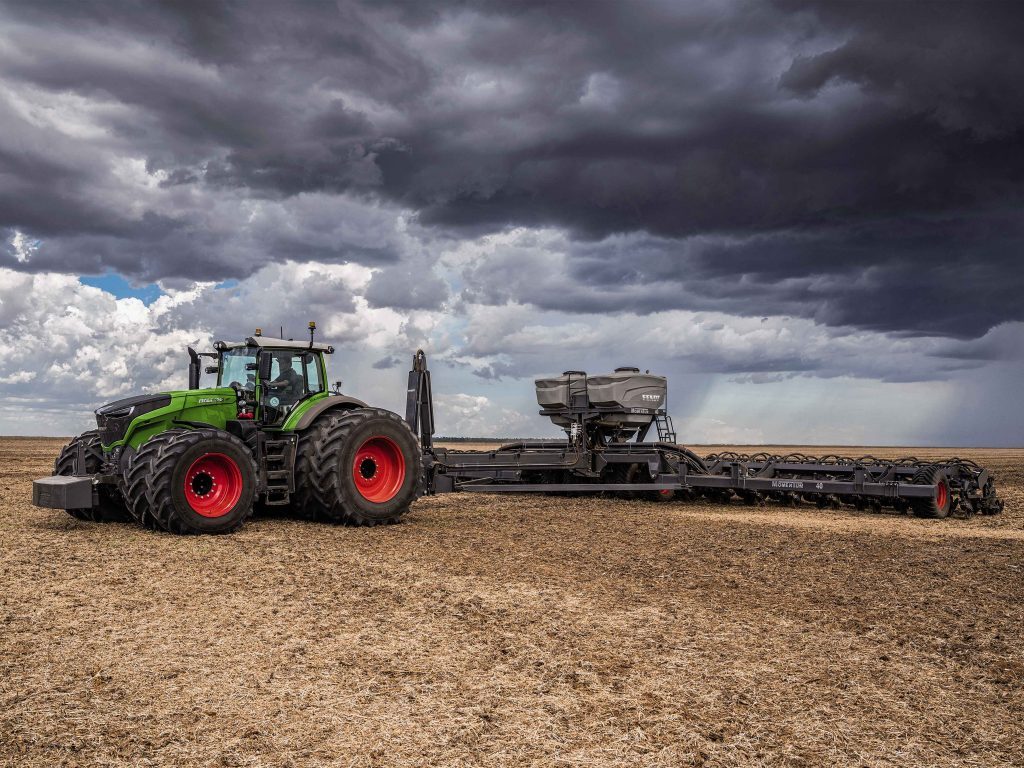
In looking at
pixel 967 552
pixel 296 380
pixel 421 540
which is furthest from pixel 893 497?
pixel 296 380

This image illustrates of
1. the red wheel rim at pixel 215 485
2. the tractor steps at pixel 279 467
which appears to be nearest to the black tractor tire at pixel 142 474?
the red wheel rim at pixel 215 485

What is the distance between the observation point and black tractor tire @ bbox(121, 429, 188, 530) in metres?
11.7

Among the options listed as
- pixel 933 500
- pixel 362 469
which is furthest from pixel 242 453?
pixel 933 500

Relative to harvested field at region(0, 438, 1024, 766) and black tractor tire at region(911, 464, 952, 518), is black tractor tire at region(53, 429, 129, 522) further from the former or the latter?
black tractor tire at region(911, 464, 952, 518)

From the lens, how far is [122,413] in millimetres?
13039

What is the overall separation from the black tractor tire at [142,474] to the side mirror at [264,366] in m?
2.05

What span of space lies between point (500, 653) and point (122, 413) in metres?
8.66

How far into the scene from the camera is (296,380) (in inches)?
565

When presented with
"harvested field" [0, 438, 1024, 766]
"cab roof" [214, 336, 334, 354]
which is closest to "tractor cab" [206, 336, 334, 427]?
"cab roof" [214, 336, 334, 354]

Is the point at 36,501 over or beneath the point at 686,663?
over

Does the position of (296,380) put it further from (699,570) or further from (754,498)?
(754,498)

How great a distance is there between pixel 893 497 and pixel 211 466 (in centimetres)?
1239

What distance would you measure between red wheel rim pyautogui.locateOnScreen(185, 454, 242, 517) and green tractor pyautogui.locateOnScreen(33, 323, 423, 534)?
0.05 ft

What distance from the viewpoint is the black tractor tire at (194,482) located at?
37.9 feet
